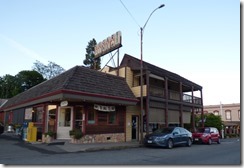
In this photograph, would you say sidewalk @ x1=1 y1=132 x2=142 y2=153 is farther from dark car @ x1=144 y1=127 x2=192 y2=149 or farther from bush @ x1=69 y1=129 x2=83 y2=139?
dark car @ x1=144 y1=127 x2=192 y2=149

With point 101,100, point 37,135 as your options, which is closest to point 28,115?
point 37,135

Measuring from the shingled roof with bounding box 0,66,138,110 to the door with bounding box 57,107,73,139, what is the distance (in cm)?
183

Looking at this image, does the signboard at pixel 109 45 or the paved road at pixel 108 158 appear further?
the signboard at pixel 109 45

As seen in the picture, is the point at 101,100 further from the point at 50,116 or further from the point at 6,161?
the point at 6,161

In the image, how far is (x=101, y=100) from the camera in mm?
17906

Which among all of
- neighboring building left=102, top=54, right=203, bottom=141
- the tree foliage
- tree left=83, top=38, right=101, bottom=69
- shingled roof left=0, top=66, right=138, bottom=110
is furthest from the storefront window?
the tree foliage

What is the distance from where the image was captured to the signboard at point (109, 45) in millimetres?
23734

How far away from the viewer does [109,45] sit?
2503 cm

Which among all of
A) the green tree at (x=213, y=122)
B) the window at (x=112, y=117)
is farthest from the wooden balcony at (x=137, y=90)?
the green tree at (x=213, y=122)

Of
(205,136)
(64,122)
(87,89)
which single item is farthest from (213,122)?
(87,89)

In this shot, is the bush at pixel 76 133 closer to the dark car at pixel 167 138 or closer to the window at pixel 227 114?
the dark car at pixel 167 138

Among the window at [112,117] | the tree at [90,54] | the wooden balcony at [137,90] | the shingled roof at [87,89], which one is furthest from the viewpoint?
the tree at [90,54]

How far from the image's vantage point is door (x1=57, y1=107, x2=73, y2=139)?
734 inches

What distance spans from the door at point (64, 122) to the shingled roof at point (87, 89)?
183 centimetres
